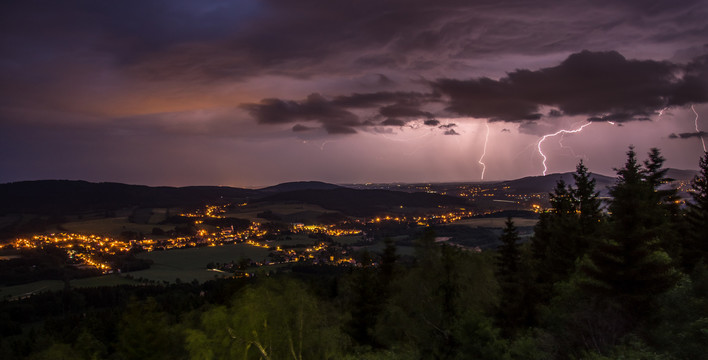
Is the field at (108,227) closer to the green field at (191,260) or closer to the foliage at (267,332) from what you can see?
the green field at (191,260)

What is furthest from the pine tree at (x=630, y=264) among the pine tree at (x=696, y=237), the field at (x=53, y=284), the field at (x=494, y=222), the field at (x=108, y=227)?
the field at (x=108, y=227)

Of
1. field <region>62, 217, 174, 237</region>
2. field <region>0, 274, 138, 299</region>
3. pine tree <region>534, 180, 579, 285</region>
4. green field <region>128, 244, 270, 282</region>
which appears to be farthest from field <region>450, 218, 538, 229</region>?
field <region>62, 217, 174, 237</region>

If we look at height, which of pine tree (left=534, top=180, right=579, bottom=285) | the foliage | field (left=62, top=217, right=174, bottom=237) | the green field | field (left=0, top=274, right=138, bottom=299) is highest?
pine tree (left=534, top=180, right=579, bottom=285)

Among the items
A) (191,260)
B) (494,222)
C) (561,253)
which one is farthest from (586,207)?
(191,260)

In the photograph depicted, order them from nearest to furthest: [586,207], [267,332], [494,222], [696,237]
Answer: [267,332] < [696,237] < [586,207] < [494,222]

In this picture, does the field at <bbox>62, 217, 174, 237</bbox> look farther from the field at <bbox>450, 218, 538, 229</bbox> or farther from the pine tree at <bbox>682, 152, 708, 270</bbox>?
the pine tree at <bbox>682, 152, 708, 270</bbox>

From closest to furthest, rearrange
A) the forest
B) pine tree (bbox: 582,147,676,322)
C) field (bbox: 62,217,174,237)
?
the forest
pine tree (bbox: 582,147,676,322)
field (bbox: 62,217,174,237)

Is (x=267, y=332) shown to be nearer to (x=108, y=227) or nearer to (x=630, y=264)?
(x=630, y=264)
